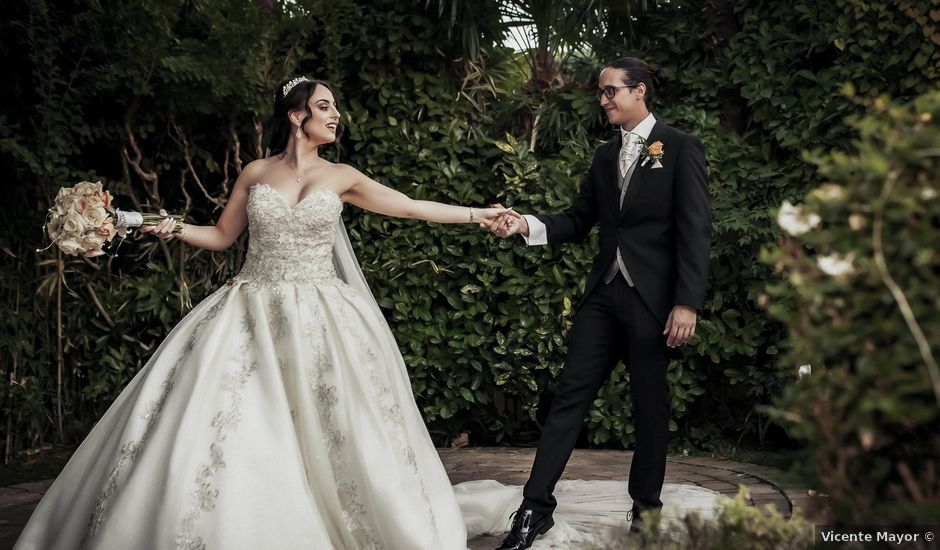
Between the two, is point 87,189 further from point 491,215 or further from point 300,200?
point 491,215

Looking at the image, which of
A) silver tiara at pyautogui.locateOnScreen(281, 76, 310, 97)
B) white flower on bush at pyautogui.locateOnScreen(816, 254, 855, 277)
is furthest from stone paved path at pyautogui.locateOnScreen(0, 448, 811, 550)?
white flower on bush at pyautogui.locateOnScreen(816, 254, 855, 277)

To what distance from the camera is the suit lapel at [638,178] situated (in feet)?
12.5

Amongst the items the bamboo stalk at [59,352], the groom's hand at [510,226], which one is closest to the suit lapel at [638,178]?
the groom's hand at [510,226]

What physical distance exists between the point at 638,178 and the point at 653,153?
0.41 feet

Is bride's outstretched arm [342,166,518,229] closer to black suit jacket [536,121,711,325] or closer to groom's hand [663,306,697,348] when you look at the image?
black suit jacket [536,121,711,325]

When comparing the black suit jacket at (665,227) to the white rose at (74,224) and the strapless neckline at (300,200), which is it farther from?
the white rose at (74,224)

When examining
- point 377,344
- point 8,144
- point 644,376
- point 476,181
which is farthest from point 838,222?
point 8,144

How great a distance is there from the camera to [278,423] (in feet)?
11.3

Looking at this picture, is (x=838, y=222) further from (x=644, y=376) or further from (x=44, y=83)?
(x=44, y=83)

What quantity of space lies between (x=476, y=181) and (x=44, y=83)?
260 centimetres

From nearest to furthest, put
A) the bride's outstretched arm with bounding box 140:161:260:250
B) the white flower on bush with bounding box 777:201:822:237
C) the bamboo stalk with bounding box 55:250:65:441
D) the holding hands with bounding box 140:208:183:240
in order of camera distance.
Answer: the white flower on bush with bounding box 777:201:822:237
the holding hands with bounding box 140:208:183:240
the bride's outstretched arm with bounding box 140:161:260:250
the bamboo stalk with bounding box 55:250:65:441

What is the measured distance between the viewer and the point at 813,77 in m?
5.23

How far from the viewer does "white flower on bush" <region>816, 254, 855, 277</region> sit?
1501 mm

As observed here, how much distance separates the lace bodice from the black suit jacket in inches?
45.4
